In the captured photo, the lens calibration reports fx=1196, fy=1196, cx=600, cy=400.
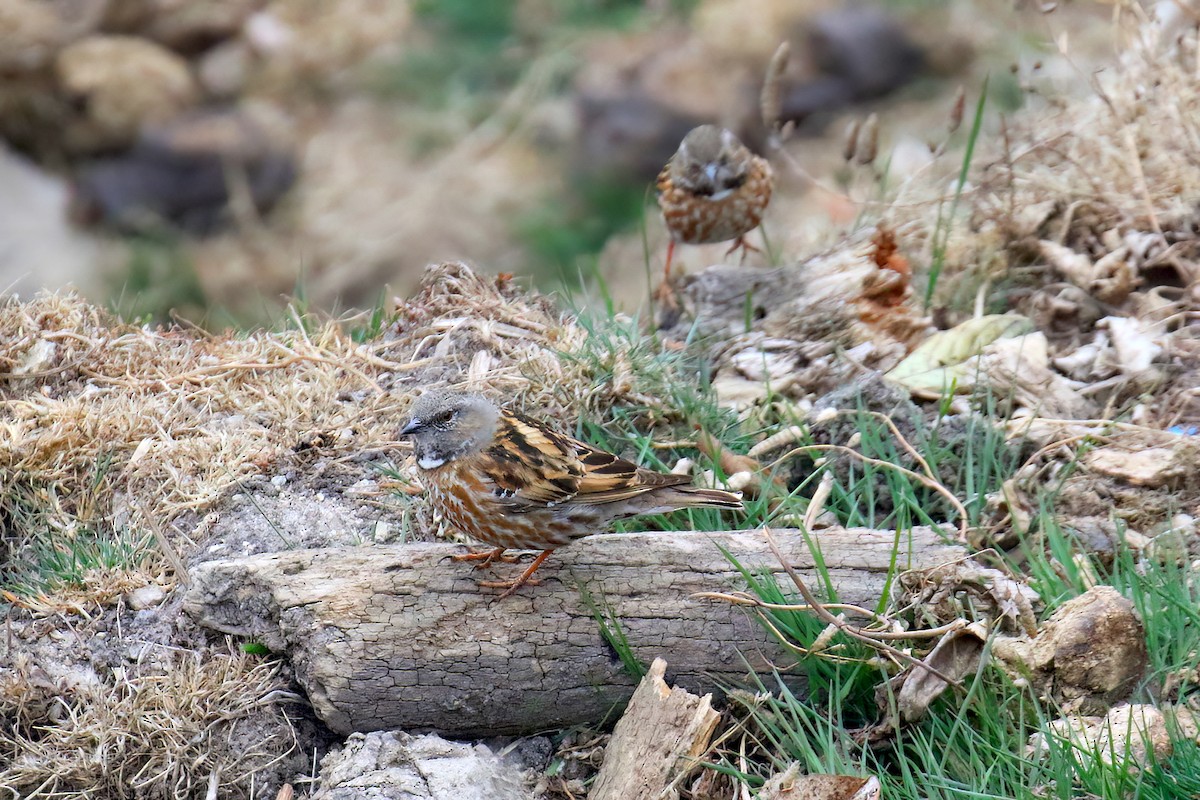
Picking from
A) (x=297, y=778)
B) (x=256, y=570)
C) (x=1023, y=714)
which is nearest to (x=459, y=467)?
(x=256, y=570)

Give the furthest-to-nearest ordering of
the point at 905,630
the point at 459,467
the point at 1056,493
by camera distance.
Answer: the point at 1056,493 → the point at 459,467 → the point at 905,630

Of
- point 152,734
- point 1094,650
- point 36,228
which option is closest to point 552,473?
point 152,734

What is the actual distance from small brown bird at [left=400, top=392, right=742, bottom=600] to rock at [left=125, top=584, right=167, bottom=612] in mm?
1048

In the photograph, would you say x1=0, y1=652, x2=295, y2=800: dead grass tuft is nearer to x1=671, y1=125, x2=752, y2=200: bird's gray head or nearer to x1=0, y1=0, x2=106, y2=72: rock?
x1=671, y1=125, x2=752, y2=200: bird's gray head

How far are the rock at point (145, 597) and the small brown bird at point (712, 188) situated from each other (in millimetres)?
3350

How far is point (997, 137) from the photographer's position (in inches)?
289

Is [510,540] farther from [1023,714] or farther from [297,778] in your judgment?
[1023,714]

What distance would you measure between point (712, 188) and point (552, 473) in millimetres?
3029

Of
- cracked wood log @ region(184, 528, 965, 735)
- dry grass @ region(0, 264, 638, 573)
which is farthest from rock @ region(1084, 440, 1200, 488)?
dry grass @ region(0, 264, 638, 573)

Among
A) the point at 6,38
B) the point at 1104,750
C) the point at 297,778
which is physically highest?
→ the point at 6,38

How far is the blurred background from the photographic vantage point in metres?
9.54

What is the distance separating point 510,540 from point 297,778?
103cm

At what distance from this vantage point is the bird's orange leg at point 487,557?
161 inches

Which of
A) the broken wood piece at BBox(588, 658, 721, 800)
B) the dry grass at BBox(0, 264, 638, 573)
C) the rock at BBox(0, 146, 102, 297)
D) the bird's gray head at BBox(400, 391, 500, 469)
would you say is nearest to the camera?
the broken wood piece at BBox(588, 658, 721, 800)
